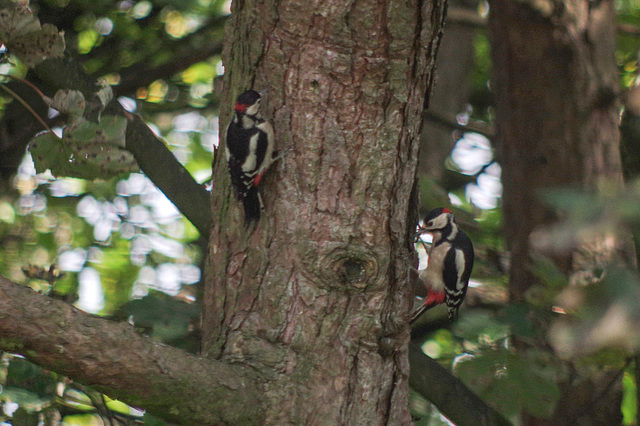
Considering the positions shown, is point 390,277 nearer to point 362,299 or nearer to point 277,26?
point 362,299

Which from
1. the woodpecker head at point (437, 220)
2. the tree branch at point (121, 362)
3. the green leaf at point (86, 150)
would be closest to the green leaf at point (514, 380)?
the tree branch at point (121, 362)

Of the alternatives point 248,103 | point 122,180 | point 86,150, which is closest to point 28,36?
point 86,150

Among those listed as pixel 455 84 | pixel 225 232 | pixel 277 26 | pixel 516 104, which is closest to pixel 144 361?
pixel 225 232

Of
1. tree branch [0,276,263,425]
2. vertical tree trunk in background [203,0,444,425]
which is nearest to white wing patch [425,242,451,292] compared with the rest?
vertical tree trunk in background [203,0,444,425]

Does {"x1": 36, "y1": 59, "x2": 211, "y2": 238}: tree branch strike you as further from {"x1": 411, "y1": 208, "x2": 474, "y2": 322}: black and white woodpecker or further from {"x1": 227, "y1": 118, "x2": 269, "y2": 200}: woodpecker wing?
{"x1": 411, "y1": 208, "x2": 474, "y2": 322}: black and white woodpecker

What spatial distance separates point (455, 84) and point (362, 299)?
4.66 meters

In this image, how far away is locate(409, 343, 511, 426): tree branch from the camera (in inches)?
106

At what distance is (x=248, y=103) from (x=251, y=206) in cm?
38

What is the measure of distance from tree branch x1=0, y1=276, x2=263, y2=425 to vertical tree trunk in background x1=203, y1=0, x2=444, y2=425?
0.23 m

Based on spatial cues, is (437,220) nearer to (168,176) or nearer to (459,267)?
(459,267)

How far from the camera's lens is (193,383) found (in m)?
1.79

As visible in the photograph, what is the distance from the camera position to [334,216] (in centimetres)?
219

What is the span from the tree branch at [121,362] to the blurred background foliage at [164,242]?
25.3 inches

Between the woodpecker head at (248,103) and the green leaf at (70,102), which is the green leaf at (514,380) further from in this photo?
the green leaf at (70,102)
